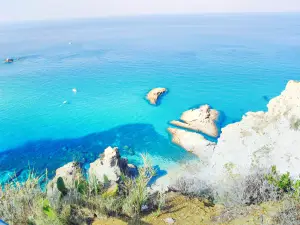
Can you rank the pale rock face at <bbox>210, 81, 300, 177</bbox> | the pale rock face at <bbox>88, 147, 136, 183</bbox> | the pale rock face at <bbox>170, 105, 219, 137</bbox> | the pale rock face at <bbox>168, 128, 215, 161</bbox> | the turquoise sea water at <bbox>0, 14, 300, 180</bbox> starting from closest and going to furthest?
the pale rock face at <bbox>210, 81, 300, 177</bbox> < the pale rock face at <bbox>88, 147, 136, 183</bbox> < the pale rock face at <bbox>168, 128, 215, 161</bbox> < the turquoise sea water at <bbox>0, 14, 300, 180</bbox> < the pale rock face at <bbox>170, 105, 219, 137</bbox>

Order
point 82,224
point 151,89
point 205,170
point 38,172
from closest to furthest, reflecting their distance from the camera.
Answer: point 82,224 → point 205,170 → point 38,172 → point 151,89

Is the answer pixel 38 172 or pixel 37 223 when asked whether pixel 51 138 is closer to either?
pixel 38 172

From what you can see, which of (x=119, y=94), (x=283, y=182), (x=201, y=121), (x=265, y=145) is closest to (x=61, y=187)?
(x=283, y=182)

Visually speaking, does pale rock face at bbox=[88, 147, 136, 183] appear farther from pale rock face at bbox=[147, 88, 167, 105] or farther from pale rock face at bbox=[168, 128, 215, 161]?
pale rock face at bbox=[147, 88, 167, 105]

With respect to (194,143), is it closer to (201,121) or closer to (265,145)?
(201,121)

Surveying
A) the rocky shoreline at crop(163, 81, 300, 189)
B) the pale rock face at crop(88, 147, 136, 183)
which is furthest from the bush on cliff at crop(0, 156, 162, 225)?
the rocky shoreline at crop(163, 81, 300, 189)

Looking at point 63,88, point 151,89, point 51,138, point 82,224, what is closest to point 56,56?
point 63,88
